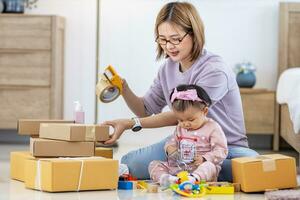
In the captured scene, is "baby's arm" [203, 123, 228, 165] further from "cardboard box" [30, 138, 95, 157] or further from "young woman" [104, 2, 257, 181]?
"cardboard box" [30, 138, 95, 157]

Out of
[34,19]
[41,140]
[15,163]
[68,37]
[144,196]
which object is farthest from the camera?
[68,37]

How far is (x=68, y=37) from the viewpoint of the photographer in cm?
577

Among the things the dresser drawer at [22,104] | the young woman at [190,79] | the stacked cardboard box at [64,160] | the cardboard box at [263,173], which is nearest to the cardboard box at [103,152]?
the stacked cardboard box at [64,160]

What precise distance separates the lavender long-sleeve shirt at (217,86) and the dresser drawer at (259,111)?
1.98 metres

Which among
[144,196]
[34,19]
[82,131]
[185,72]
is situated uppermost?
[34,19]

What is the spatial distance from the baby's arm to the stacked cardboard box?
0.40m

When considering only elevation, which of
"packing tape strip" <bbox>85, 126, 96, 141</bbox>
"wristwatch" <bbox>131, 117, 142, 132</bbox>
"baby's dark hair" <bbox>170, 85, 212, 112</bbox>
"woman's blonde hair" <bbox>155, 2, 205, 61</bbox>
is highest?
"woman's blonde hair" <bbox>155, 2, 205, 61</bbox>

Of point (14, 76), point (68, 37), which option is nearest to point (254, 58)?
point (68, 37)

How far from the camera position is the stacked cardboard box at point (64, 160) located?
3.01 metres

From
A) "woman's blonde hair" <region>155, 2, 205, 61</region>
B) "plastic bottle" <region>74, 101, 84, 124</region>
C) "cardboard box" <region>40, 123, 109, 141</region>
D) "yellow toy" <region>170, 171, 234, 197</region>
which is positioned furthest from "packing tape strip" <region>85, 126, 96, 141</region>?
"woman's blonde hair" <region>155, 2, 205, 61</region>

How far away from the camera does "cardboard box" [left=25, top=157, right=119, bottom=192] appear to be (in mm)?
2994

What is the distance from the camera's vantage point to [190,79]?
3.38 m

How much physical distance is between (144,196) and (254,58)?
2854 mm

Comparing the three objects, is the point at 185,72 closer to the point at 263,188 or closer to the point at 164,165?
Result: the point at 164,165
